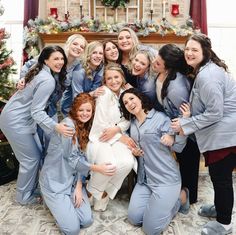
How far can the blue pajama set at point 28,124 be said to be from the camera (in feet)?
7.89

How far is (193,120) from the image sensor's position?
2150mm

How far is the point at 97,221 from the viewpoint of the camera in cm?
243

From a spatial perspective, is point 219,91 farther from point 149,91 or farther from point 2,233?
point 2,233

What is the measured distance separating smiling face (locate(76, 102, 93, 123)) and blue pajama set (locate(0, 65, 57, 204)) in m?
0.20

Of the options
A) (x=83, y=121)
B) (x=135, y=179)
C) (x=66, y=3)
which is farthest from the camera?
(x=66, y=3)

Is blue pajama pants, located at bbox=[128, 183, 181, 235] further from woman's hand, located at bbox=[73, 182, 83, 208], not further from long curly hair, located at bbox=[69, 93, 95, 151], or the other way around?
long curly hair, located at bbox=[69, 93, 95, 151]

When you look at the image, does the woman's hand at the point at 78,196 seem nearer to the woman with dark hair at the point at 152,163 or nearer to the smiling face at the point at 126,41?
the woman with dark hair at the point at 152,163

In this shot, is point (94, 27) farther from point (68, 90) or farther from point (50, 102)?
point (50, 102)

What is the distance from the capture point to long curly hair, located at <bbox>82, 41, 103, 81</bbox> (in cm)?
270

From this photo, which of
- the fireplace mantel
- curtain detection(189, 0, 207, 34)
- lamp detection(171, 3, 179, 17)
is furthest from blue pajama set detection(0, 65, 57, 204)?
curtain detection(189, 0, 207, 34)

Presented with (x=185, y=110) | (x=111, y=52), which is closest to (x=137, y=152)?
(x=185, y=110)

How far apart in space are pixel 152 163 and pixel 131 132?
1.00 ft

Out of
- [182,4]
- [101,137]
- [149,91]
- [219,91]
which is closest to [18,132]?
[101,137]

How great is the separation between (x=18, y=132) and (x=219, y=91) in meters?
1.65
